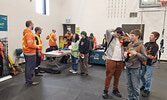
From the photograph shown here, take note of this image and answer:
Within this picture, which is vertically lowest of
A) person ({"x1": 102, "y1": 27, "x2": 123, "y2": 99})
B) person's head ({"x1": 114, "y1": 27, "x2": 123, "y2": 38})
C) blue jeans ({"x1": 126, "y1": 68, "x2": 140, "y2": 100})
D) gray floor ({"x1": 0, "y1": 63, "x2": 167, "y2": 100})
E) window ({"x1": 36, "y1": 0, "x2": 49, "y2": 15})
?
gray floor ({"x1": 0, "y1": 63, "x2": 167, "y2": 100})

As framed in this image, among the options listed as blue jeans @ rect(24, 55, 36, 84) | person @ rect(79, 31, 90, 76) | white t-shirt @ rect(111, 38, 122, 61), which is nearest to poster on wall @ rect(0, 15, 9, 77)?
blue jeans @ rect(24, 55, 36, 84)

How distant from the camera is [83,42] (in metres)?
3.86

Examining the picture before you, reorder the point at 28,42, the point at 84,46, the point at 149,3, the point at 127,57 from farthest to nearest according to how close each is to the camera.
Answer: the point at 149,3
the point at 84,46
the point at 28,42
the point at 127,57

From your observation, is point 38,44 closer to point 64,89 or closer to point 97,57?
point 64,89

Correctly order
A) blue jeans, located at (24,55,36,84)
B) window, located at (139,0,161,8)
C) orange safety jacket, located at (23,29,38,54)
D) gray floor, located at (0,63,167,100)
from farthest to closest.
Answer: window, located at (139,0,161,8), blue jeans, located at (24,55,36,84), orange safety jacket, located at (23,29,38,54), gray floor, located at (0,63,167,100)

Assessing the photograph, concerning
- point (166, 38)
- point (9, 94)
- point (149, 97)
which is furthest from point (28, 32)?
point (166, 38)

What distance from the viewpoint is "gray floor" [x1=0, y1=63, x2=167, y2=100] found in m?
2.62

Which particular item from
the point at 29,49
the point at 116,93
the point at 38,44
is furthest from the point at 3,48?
the point at 116,93

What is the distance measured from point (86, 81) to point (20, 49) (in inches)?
124

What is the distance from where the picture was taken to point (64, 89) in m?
3.00

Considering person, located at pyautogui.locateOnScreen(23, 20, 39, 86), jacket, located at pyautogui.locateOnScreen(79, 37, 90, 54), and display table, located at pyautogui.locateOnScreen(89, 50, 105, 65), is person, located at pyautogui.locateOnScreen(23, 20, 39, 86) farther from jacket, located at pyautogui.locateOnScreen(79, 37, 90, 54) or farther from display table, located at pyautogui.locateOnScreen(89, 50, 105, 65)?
display table, located at pyautogui.locateOnScreen(89, 50, 105, 65)

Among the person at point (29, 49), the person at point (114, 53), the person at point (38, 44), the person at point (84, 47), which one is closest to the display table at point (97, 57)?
the person at point (84, 47)

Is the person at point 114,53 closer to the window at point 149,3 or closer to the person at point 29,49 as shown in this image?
the person at point 29,49

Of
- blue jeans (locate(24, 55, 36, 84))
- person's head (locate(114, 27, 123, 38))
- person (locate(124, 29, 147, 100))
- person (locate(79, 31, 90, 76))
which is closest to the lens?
person (locate(124, 29, 147, 100))
